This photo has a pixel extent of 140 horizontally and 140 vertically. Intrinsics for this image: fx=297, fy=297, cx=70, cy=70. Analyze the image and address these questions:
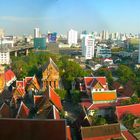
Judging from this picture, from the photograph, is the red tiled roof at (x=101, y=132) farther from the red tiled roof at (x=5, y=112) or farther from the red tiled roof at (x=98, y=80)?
the red tiled roof at (x=98, y=80)

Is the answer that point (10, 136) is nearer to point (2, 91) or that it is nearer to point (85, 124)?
point (85, 124)

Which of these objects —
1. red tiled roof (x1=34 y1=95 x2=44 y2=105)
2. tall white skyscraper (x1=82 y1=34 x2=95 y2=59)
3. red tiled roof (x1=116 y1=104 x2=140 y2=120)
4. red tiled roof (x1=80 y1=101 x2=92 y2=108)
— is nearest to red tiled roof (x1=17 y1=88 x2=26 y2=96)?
red tiled roof (x1=34 y1=95 x2=44 y2=105)

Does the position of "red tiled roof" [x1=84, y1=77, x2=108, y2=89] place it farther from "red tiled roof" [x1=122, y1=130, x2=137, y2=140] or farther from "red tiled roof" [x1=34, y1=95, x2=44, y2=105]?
"red tiled roof" [x1=122, y1=130, x2=137, y2=140]

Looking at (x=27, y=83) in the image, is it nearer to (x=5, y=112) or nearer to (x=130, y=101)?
(x=5, y=112)

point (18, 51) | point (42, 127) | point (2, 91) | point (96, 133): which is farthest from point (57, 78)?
point (18, 51)

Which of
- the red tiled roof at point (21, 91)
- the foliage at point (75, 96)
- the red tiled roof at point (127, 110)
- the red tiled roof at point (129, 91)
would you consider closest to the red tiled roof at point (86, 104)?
the foliage at point (75, 96)

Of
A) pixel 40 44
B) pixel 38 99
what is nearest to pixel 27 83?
pixel 38 99
